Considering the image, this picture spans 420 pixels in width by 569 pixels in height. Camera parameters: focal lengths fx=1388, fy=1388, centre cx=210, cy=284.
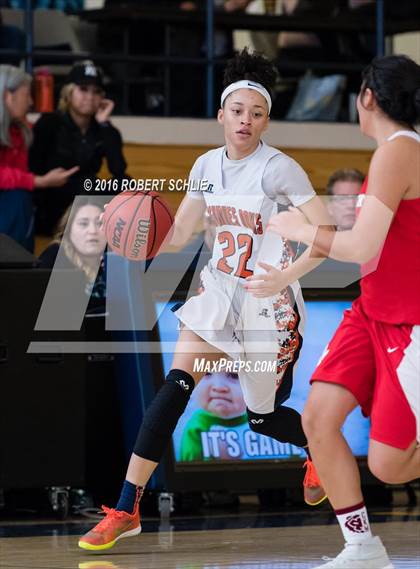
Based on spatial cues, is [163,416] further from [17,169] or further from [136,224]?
[17,169]

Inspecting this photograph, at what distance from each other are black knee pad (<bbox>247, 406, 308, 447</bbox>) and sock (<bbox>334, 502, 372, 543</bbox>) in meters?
1.23

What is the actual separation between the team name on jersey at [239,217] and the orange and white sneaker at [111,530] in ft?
4.19

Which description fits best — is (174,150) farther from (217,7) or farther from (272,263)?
(272,263)

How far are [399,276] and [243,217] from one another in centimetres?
110

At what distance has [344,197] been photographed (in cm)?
844

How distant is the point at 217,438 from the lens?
25.2ft

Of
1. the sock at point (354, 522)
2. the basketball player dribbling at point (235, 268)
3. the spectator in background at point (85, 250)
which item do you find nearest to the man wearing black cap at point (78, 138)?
the spectator in background at point (85, 250)

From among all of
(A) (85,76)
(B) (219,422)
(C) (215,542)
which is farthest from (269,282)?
(A) (85,76)

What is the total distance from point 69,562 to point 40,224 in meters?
3.78

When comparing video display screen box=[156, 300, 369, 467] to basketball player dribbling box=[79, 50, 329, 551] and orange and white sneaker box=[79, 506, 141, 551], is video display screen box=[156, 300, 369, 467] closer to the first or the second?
basketball player dribbling box=[79, 50, 329, 551]

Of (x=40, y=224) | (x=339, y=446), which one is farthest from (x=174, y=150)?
(x=339, y=446)

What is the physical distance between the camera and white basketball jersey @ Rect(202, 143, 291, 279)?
226 inches

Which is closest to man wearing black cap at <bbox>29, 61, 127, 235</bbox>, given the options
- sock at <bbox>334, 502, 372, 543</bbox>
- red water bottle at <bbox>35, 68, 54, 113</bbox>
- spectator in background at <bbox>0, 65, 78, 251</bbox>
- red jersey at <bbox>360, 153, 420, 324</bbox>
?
spectator in background at <bbox>0, 65, 78, 251</bbox>

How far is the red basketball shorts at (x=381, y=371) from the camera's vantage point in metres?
4.70
